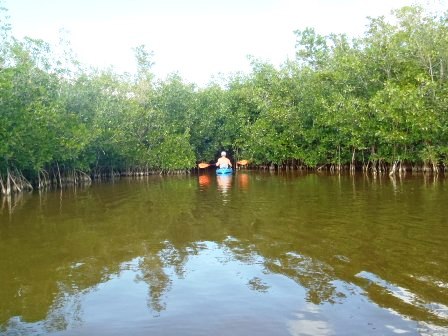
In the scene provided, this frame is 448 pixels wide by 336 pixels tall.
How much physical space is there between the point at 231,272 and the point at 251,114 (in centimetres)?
2880

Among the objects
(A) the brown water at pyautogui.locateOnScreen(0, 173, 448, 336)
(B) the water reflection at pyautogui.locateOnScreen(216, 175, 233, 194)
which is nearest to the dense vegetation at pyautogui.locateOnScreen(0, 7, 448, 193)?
(B) the water reflection at pyautogui.locateOnScreen(216, 175, 233, 194)

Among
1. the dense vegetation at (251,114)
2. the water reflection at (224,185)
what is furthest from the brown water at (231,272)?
the dense vegetation at (251,114)

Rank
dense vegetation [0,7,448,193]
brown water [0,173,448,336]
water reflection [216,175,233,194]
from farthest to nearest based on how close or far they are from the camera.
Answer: dense vegetation [0,7,448,193], water reflection [216,175,233,194], brown water [0,173,448,336]

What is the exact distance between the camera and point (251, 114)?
3478 centimetres

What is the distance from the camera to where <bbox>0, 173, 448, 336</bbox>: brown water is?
4.73 m

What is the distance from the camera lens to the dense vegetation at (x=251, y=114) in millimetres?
21469

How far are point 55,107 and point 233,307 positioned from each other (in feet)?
62.6

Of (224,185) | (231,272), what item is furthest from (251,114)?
(231,272)

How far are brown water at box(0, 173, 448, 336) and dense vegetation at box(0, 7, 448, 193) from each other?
1034 cm

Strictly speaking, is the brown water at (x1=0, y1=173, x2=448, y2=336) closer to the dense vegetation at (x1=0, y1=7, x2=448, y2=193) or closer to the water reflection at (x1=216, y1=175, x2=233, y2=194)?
the water reflection at (x1=216, y1=175, x2=233, y2=194)

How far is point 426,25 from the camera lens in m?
24.0

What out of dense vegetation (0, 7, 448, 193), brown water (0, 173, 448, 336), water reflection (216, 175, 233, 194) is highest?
dense vegetation (0, 7, 448, 193)

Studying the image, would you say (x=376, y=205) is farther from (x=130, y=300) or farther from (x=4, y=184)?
(x=4, y=184)

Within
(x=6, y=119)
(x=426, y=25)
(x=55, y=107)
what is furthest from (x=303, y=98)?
(x=6, y=119)
